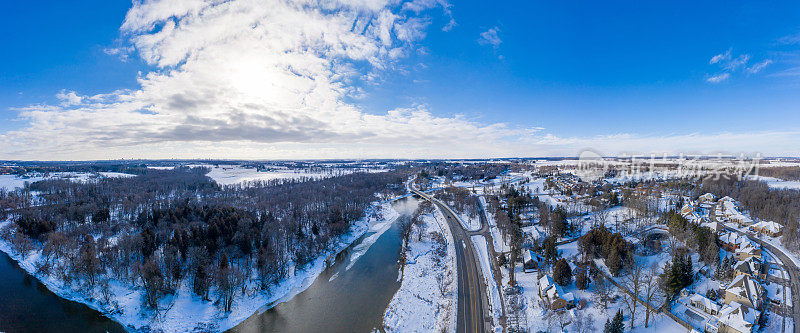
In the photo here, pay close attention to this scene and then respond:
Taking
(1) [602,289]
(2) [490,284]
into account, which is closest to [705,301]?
(1) [602,289]

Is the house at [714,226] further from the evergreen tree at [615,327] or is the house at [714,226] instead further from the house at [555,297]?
the evergreen tree at [615,327]

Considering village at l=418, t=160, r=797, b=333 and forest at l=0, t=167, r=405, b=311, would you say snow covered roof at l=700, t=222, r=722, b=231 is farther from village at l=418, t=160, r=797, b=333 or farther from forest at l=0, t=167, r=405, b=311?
forest at l=0, t=167, r=405, b=311

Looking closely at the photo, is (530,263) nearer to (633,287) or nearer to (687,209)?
(633,287)

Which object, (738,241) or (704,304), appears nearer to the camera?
(704,304)

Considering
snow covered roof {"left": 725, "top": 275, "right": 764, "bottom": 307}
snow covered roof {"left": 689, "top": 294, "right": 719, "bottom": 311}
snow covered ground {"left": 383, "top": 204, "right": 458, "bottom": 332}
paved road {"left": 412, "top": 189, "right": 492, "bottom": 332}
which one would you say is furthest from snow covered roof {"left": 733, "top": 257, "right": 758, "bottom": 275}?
snow covered ground {"left": 383, "top": 204, "right": 458, "bottom": 332}

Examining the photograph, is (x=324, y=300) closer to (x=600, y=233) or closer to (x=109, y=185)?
(x=600, y=233)

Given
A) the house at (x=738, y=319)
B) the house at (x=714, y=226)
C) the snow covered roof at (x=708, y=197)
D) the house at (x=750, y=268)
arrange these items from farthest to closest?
the snow covered roof at (x=708, y=197), the house at (x=714, y=226), the house at (x=750, y=268), the house at (x=738, y=319)

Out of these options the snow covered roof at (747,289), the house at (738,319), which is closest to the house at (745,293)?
the snow covered roof at (747,289)

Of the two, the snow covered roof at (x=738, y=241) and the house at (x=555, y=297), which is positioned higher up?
the snow covered roof at (x=738, y=241)
